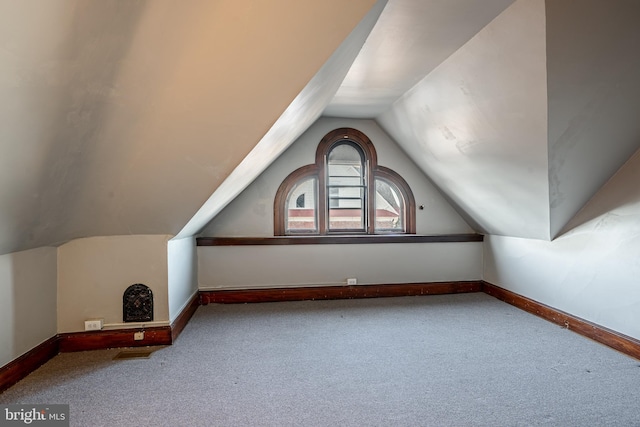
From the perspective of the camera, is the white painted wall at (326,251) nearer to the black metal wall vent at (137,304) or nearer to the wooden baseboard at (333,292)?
the wooden baseboard at (333,292)

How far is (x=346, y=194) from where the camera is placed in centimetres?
444

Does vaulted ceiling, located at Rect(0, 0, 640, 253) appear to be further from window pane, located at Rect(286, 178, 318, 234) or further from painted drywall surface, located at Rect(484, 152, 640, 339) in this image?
window pane, located at Rect(286, 178, 318, 234)

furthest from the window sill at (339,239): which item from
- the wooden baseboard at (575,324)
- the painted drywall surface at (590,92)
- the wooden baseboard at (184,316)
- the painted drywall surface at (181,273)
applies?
the painted drywall surface at (590,92)

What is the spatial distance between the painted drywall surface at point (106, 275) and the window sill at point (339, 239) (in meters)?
1.15

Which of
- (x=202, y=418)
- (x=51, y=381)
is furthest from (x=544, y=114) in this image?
(x=51, y=381)

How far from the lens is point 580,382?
2115 mm

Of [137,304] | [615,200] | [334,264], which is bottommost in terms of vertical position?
[137,304]

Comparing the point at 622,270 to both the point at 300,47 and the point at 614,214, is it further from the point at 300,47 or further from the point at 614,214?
the point at 300,47

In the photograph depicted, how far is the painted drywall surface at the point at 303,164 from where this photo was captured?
4.12 m

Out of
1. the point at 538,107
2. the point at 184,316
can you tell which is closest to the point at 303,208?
the point at 184,316

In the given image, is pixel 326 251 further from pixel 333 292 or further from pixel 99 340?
pixel 99 340

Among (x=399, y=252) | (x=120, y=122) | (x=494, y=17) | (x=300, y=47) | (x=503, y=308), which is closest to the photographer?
(x=300, y=47)

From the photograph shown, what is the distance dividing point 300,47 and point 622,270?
2884mm

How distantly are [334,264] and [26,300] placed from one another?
2.86m
